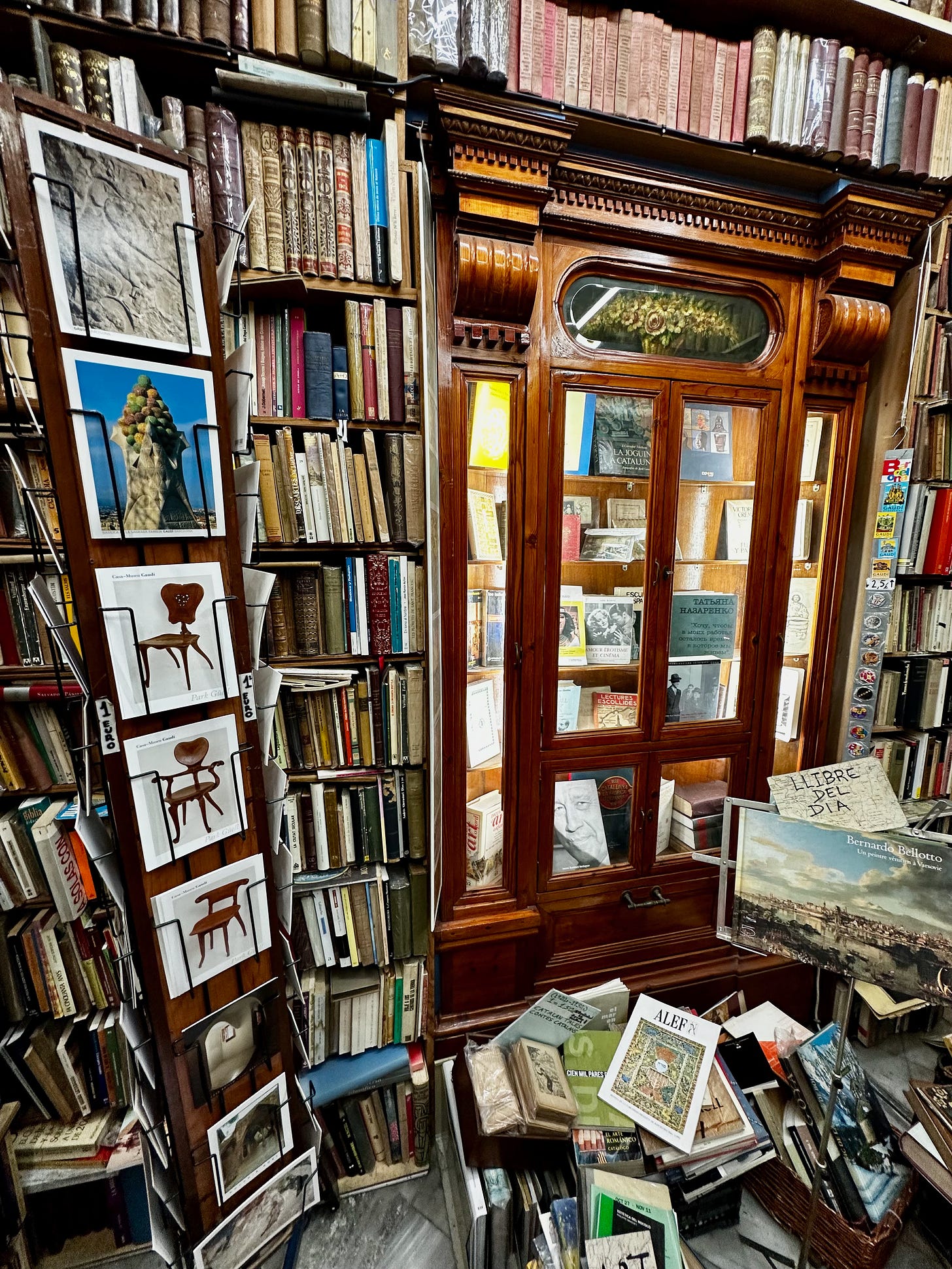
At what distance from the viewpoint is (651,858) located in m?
1.71

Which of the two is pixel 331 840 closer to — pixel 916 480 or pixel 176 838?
pixel 176 838

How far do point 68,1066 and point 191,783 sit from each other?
3.47ft

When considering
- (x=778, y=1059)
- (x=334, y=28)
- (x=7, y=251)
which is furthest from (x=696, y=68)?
(x=778, y=1059)

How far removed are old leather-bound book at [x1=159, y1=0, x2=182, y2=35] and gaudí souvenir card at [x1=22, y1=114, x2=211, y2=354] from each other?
0.48 metres

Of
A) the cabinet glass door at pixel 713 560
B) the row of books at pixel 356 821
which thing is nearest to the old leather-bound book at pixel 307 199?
the cabinet glass door at pixel 713 560

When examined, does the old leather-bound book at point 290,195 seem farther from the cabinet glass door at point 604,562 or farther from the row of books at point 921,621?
the row of books at point 921,621

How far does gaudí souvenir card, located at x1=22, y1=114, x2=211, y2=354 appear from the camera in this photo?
71 cm

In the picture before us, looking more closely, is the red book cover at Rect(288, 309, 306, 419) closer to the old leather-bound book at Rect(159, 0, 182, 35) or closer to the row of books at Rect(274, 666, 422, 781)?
the old leather-bound book at Rect(159, 0, 182, 35)

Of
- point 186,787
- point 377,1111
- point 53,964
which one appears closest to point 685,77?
point 186,787

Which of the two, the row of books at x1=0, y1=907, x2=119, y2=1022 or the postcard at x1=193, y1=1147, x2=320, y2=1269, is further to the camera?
the row of books at x1=0, y1=907, x2=119, y2=1022

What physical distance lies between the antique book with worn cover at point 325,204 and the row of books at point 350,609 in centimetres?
66

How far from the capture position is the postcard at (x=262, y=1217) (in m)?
0.99

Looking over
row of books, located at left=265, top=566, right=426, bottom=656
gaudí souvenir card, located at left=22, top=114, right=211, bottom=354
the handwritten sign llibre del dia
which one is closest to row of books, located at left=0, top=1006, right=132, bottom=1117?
row of books, located at left=265, top=566, right=426, bottom=656

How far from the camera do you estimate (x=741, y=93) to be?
4.29ft
